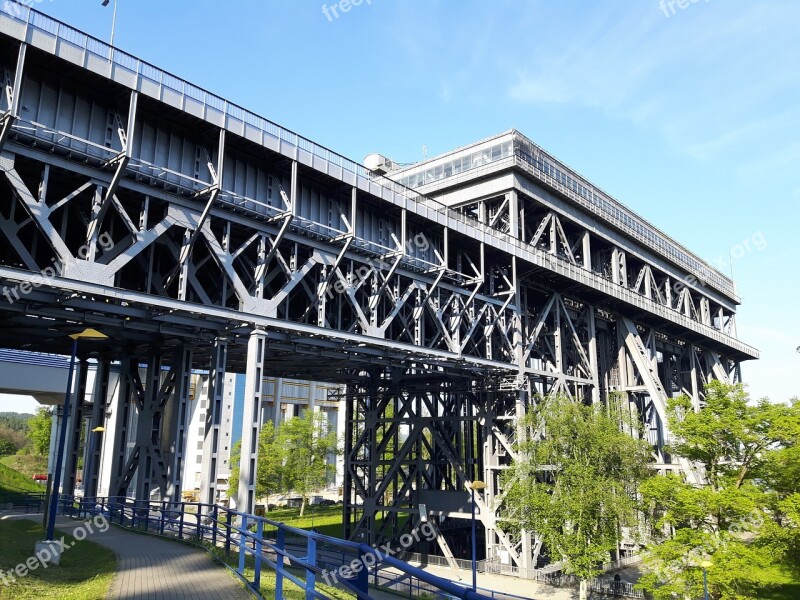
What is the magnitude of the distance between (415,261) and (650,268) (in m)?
32.8

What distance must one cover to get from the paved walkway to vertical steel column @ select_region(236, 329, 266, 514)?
3.75 m

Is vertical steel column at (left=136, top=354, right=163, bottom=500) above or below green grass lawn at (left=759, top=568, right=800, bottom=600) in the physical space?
above

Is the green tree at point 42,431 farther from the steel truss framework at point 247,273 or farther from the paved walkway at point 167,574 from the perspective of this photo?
the paved walkway at point 167,574

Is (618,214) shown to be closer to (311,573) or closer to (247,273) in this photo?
(247,273)

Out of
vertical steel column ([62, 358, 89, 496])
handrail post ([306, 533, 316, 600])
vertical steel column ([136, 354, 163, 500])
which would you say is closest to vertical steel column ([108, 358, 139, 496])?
vertical steel column ([136, 354, 163, 500])

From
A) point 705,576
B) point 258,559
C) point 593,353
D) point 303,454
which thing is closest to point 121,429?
point 258,559

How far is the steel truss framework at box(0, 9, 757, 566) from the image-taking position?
1908 centimetres

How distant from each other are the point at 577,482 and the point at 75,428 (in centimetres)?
2451

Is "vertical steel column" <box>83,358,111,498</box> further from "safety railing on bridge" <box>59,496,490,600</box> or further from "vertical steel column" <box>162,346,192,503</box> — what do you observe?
"vertical steel column" <box>162,346,192,503</box>

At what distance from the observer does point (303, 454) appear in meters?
64.5

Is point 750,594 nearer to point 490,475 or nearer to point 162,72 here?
point 490,475


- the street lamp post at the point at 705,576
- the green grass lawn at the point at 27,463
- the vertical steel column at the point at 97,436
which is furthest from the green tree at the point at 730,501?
the green grass lawn at the point at 27,463

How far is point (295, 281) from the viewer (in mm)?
24328

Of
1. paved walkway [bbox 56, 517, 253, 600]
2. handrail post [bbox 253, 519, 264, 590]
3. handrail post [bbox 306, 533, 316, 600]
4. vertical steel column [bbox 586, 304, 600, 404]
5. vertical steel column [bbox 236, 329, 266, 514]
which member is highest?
vertical steel column [bbox 586, 304, 600, 404]
